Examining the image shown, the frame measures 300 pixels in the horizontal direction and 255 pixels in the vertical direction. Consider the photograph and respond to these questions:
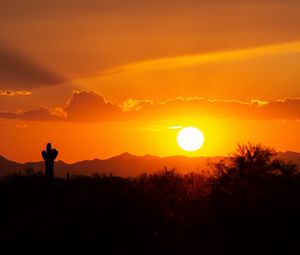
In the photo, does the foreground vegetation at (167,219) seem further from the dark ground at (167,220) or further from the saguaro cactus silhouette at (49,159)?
the saguaro cactus silhouette at (49,159)

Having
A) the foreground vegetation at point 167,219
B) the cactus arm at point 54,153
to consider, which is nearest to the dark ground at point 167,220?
the foreground vegetation at point 167,219

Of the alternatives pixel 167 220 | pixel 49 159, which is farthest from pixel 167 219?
pixel 49 159

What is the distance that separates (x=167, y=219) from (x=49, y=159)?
1601 cm

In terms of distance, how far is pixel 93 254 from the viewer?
15.8 metres

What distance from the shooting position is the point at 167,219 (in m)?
18.3

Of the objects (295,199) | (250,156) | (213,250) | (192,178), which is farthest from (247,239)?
(250,156)

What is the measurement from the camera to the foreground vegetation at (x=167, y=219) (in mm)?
15859

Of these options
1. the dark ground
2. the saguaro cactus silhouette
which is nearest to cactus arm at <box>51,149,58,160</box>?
the saguaro cactus silhouette

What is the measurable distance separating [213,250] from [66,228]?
518 centimetres

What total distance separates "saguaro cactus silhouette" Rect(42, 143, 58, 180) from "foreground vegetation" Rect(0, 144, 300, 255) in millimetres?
6813

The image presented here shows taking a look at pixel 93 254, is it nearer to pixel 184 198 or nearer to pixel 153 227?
pixel 153 227

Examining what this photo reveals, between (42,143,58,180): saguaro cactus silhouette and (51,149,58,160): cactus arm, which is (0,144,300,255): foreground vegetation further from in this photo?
(51,149,58,160): cactus arm

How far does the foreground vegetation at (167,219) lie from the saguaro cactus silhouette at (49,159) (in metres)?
6.81

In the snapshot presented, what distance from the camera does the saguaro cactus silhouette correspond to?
31.4 meters
